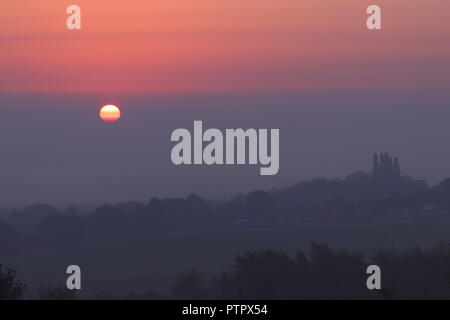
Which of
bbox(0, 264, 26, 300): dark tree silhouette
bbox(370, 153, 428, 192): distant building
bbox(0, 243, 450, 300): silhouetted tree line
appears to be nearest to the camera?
bbox(0, 264, 26, 300): dark tree silhouette

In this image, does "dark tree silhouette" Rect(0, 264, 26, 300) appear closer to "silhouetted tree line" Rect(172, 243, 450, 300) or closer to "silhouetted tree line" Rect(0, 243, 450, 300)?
Result: "silhouetted tree line" Rect(0, 243, 450, 300)

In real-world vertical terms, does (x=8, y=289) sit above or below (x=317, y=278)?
below

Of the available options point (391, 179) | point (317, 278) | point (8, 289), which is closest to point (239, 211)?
point (391, 179)

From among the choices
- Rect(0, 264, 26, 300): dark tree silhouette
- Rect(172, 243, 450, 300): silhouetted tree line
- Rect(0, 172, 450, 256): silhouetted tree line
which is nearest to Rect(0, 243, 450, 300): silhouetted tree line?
Rect(172, 243, 450, 300): silhouetted tree line

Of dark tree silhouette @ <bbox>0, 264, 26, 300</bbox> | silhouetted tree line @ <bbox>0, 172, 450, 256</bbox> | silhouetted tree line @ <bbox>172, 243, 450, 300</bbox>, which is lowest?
dark tree silhouette @ <bbox>0, 264, 26, 300</bbox>

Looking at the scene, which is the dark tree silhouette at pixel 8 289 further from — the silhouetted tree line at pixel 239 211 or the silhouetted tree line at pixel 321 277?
the silhouetted tree line at pixel 239 211

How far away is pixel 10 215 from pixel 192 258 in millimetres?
27280

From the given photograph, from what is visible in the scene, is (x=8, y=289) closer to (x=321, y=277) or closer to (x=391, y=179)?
(x=321, y=277)

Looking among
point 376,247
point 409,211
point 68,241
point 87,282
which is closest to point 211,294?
point 87,282

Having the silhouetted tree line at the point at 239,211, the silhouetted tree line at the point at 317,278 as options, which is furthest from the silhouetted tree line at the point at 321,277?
the silhouetted tree line at the point at 239,211

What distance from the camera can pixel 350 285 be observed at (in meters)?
53.1

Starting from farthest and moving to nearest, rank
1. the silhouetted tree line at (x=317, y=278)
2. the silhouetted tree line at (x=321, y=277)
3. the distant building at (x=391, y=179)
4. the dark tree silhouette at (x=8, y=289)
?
the distant building at (x=391, y=179) < the silhouetted tree line at (x=321, y=277) < the silhouetted tree line at (x=317, y=278) < the dark tree silhouette at (x=8, y=289)

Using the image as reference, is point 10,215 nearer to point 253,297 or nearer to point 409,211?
point 409,211

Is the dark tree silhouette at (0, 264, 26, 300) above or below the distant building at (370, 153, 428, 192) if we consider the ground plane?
below
